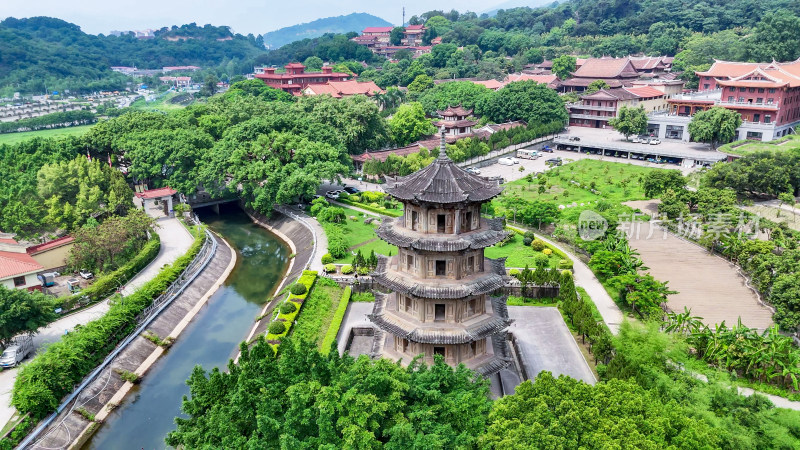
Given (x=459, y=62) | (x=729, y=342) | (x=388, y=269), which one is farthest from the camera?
(x=459, y=62)

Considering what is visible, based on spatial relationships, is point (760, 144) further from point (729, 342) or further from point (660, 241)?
point (729, 342)

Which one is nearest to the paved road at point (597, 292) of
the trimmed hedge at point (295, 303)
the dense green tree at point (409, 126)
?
the trimmed hedge at point (295, 303)

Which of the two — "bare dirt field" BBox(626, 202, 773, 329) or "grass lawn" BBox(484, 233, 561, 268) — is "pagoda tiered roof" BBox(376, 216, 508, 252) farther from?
"grass lawn" BBox(484, 233, 561, 268)

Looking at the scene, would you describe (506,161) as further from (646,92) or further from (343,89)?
(343,89)

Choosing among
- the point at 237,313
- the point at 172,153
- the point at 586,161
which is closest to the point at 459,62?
the point at 586,161

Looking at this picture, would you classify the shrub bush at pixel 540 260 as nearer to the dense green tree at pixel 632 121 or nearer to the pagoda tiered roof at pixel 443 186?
the pagoda tiered roof at pixel 443 186
